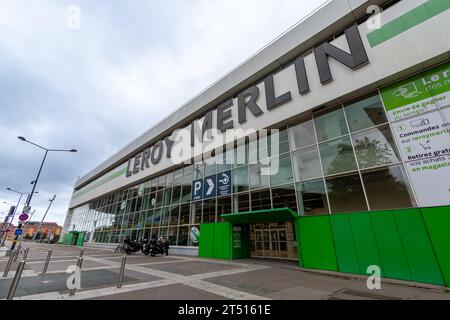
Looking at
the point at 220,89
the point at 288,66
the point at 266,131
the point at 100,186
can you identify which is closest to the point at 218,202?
the point at 266,131

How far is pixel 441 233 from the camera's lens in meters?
7.17

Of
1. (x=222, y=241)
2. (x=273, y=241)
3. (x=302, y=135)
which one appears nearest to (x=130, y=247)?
(x=222, y=241)

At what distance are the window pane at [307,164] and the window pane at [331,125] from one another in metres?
0.91

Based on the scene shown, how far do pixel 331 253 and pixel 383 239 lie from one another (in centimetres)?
220

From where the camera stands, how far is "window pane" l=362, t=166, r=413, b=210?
27.7 ft

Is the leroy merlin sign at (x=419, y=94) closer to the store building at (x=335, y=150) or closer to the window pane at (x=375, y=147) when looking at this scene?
the store building at (x=335, y=150)

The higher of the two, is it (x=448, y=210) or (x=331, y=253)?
(x=448, y=210)

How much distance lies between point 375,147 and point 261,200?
7001mm

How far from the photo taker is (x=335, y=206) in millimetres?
10148

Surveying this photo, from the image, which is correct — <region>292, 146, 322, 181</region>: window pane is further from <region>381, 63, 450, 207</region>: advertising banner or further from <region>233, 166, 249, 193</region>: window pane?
<region>233, 166, 249, 193</region>: window pane

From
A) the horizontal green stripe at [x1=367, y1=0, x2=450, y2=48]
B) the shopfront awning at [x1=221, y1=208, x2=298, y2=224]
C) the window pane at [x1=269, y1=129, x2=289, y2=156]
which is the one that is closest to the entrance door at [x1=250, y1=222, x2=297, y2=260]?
the shopfront awning at [x1=221, y1=208, x2=298, y2=224]

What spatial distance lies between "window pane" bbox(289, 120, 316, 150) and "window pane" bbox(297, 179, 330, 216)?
2.39 metres

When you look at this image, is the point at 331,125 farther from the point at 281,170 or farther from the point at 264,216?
the point at 264,216
